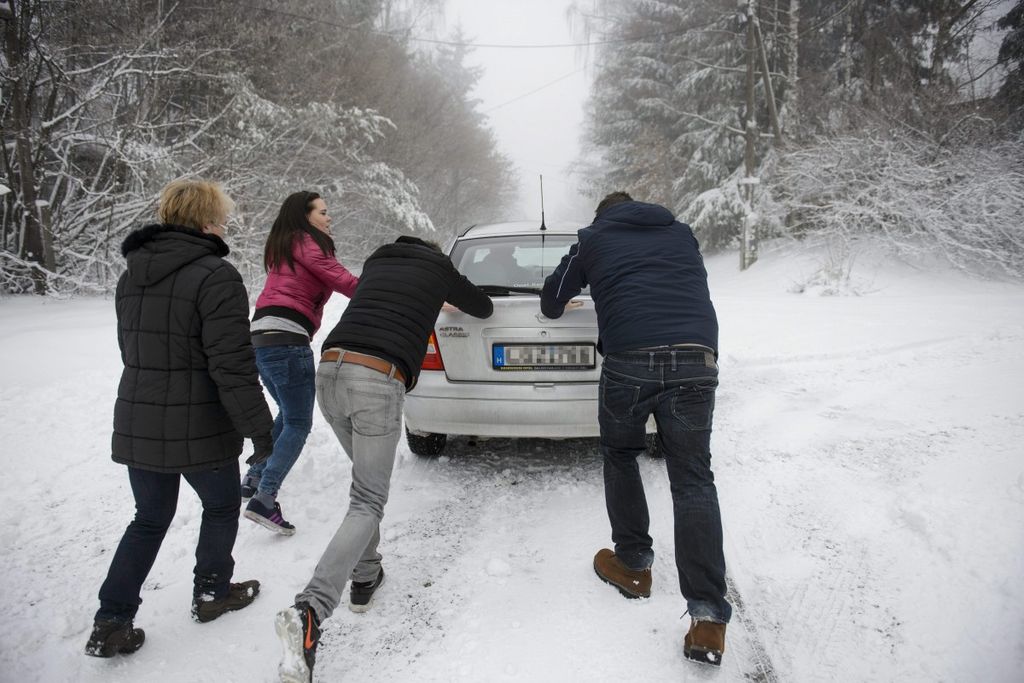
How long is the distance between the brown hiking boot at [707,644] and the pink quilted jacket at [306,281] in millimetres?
2217

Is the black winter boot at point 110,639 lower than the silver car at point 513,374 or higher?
lower

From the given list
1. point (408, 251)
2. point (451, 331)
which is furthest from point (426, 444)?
point (408, 251)

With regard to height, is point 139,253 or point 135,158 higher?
point 135,158

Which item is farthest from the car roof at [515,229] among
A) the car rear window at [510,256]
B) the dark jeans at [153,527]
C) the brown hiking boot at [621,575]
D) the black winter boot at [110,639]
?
the black winter boot at [110,639]

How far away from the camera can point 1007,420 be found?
4012mm

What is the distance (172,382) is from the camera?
2.08 m

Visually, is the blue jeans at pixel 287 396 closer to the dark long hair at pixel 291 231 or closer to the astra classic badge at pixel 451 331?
the dark long hair at pixel 291 231

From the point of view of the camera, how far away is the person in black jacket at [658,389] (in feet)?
6.93

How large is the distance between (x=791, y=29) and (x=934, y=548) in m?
18.5

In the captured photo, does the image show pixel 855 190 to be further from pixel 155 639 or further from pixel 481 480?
pixel 155 639

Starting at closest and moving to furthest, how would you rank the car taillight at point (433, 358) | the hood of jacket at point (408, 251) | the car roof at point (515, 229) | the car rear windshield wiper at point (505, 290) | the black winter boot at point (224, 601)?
the black winter boot at point (224, 601), the hood of jacket at point (408, 251), the car taillight at point (433, 358), the car rear windshield wiper at point (505, 290), the car roof at point (515, 229)

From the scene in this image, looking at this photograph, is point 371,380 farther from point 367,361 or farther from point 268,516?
point 268,516

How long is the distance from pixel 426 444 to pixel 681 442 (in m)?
2.22

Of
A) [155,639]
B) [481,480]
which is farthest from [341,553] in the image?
[481,480]
